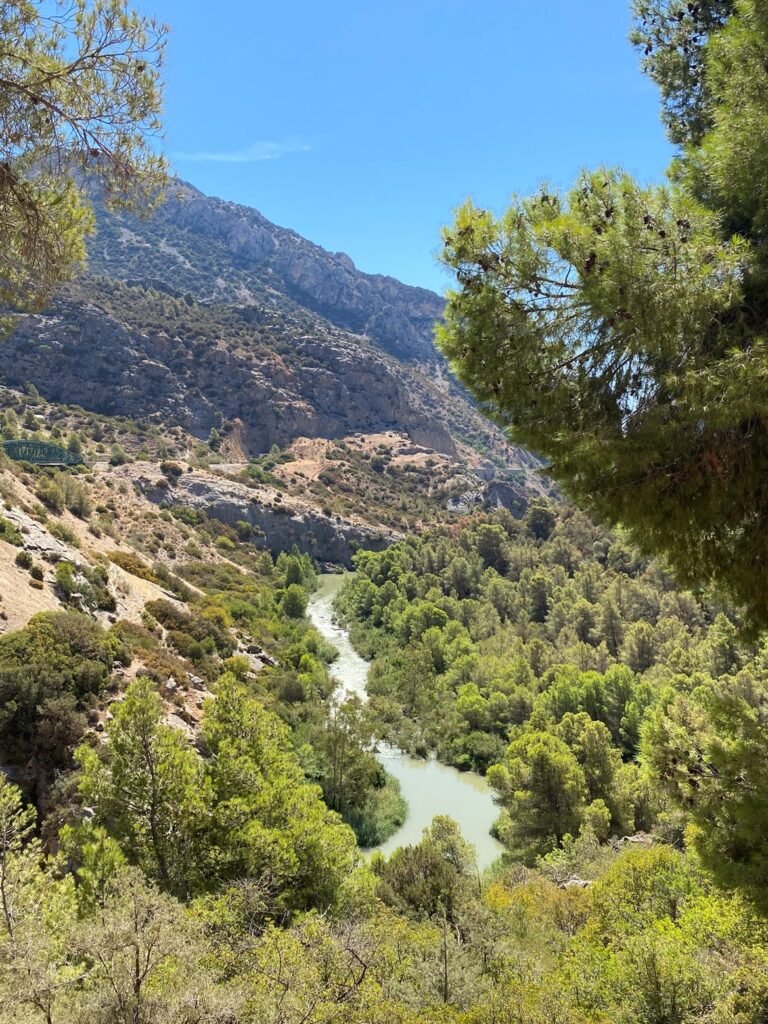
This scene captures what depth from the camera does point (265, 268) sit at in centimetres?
16788

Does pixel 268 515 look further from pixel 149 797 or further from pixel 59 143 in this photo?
pixel 59 143

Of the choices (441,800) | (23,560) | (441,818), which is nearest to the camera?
(441,818)

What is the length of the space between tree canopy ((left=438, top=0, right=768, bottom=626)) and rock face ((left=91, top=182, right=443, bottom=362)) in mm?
152709

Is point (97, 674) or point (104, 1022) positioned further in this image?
point (97, 674)

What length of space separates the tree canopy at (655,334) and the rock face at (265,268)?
152709 millimetres

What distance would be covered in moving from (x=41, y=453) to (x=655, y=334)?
6289cm

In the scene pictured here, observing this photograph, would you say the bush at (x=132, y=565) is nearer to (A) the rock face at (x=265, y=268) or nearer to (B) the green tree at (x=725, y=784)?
(B) the green tree at (x=725, y=784)

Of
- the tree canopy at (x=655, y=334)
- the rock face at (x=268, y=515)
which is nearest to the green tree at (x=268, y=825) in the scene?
the tree canopy at (x=655, y=334)

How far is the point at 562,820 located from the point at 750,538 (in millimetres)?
18878

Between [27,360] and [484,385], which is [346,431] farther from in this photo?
[484,385]

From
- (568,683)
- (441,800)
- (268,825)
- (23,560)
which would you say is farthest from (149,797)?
(568,683)

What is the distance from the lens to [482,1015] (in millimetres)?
7281

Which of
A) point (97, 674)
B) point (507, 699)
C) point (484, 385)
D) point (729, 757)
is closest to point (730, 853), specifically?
point (729, 757)

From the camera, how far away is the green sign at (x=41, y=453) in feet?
169
